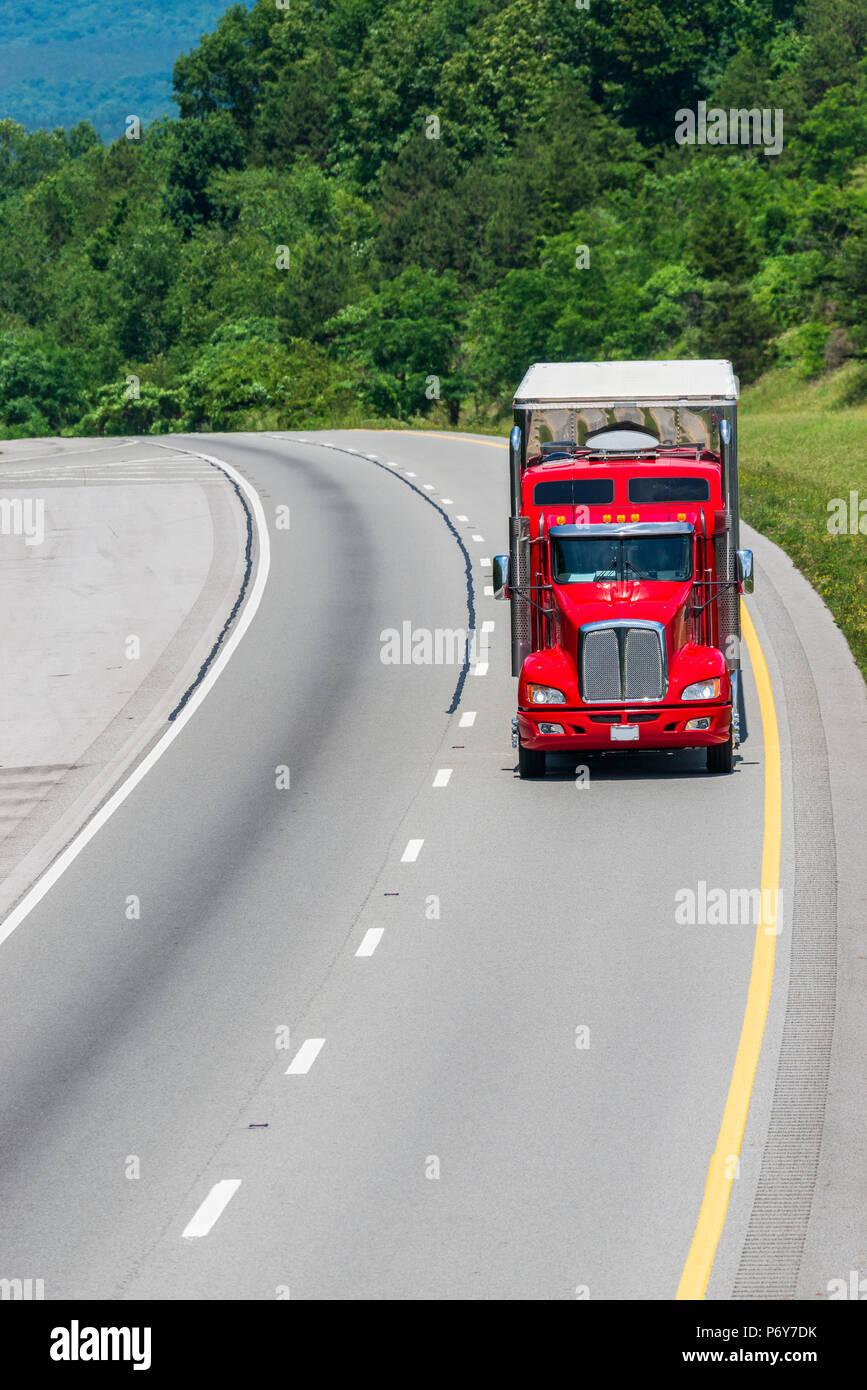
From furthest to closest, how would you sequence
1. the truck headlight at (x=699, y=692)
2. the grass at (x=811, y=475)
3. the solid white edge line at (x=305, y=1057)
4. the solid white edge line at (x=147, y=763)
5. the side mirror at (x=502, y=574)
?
the grass at (x=811, y=475) → the side mirror at (x=502, y=574) → the truck headlight at (x=699, y=692) → the solid white edge line at (x=147, y=763) → the solid white edge line at (x=305, y=1057)

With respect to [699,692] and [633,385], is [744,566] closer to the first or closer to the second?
Result: [699,692]

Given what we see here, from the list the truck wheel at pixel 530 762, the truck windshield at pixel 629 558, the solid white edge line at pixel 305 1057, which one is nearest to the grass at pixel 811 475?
the truck windshield at pixel 629 558

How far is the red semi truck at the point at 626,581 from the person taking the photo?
21.8 metres

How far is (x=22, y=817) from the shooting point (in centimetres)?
2286

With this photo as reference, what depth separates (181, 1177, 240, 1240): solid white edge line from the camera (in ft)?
40.3

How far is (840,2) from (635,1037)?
107 m

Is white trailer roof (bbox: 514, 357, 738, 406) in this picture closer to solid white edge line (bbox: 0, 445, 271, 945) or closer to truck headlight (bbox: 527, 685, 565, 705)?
truck headlight (bbox: 527, 685, 565, 705)

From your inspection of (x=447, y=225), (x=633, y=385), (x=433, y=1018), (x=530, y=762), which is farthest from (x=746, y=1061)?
(x=447, y=225)

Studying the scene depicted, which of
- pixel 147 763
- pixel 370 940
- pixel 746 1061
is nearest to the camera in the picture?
pixel 746 1061

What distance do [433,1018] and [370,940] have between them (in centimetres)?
208

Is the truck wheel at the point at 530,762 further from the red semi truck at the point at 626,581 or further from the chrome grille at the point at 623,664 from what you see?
the chrome grille at the point at 623,664

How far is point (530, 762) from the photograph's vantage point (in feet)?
74.2

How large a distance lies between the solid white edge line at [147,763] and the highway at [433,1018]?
0.18 meters
